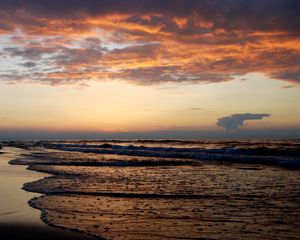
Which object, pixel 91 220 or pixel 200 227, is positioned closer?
pixel 200 227

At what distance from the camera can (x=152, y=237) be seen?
696 centimetres

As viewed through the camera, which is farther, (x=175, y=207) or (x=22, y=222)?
(x=175, y=207)

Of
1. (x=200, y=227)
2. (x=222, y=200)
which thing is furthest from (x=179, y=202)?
(x=200, y=227)

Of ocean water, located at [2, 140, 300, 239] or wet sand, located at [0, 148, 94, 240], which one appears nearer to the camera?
wet sand, located at [0, 148, 94, 240]

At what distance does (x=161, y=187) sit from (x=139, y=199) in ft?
8.13

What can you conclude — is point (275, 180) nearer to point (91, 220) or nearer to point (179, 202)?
point (179, 202)

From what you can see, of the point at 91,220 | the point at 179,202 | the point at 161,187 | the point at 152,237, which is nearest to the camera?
the point at 152,237

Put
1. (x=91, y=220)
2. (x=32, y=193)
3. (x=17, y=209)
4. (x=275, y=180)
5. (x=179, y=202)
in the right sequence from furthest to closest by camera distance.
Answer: (x=275, y=180)
(x=32, y=193)
(x=179, y=202)
(x=17, y=209)
(x=91, y=220)

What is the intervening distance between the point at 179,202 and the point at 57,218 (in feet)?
11.1

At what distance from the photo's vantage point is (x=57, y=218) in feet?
28.2

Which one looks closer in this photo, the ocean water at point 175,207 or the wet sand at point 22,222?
the wet sand at point 22,222

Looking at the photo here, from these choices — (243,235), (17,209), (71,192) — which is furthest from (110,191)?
(243,235)

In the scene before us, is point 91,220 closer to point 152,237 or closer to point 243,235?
point 152,237

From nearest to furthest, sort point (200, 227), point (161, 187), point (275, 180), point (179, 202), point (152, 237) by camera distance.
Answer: point (152, 237), point (200, 227), point (179, 202), point (161, 187), point (275, 180)
